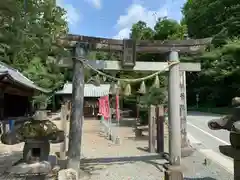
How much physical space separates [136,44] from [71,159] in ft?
10.3

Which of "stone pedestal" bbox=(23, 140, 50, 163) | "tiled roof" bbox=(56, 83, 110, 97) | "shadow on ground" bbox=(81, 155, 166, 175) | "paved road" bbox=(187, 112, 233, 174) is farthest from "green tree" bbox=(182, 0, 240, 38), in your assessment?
"stone pedestal" bbox=(23, 140, 50, 163)

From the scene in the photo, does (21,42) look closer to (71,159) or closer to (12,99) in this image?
(71,159)

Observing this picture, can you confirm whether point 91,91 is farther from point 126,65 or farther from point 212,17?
point 126,65

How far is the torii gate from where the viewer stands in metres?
6.01

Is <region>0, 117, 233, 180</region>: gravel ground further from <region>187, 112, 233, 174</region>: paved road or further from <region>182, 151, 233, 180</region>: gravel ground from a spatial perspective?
<region>187, 112, 233, 174</region>: paved road

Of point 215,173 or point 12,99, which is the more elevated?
point 12,99

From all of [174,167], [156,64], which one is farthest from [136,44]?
[174,167]

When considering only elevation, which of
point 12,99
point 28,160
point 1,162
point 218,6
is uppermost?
point 218,6

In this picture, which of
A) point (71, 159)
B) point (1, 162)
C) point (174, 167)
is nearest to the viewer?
point (71, 159)

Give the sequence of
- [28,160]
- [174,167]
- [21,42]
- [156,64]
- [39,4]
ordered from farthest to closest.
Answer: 1. [156,64]
2. [174,167]
3. [39,4]
4. [21,42]
5. [28,160]

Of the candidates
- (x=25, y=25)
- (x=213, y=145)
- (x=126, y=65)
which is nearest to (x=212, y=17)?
(x=213, y=145)

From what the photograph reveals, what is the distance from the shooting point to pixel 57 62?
614 cm

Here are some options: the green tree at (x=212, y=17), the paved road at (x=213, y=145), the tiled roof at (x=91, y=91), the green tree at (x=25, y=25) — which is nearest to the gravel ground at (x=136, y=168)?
the paved road at (x=213, y=145)

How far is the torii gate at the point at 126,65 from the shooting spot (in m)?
6.01
